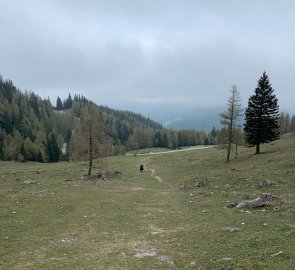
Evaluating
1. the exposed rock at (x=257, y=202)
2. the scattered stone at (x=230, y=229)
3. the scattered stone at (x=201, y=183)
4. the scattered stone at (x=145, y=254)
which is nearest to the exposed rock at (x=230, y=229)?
the scattered stone at (x=230, y=229)

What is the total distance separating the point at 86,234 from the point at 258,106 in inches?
1989

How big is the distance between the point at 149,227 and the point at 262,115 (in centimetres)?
4718

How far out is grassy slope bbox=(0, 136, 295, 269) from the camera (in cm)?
1809

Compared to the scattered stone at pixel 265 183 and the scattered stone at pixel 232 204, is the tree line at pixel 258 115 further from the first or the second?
the scattered stone at pixel 232 204

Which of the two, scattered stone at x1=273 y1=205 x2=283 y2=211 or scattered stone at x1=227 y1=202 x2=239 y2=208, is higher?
scattered stone at x1=273 y1=205 x2=283 y2=211

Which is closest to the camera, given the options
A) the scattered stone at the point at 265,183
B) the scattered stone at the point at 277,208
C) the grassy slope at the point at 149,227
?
the grassy slope at the point at 149,227

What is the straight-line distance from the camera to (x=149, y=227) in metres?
25.9

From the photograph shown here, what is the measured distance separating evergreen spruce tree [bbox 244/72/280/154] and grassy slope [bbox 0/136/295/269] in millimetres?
21336

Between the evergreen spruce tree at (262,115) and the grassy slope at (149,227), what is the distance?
21.3m

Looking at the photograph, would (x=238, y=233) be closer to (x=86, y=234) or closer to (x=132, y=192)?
(x=86, y=234)

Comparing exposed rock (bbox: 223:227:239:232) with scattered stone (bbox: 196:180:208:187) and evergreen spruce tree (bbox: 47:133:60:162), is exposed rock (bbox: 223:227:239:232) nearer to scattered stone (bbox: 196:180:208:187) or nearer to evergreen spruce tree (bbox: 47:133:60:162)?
scattered stone (bbox: 196:180:208:187)

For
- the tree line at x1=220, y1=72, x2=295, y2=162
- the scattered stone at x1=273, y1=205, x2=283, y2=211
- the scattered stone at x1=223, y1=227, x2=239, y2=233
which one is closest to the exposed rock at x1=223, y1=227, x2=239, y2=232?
the scattered stone at x1=223, y1=227, x2=239, y2=233

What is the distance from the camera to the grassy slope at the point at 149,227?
1809 cm

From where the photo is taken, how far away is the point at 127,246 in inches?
842
